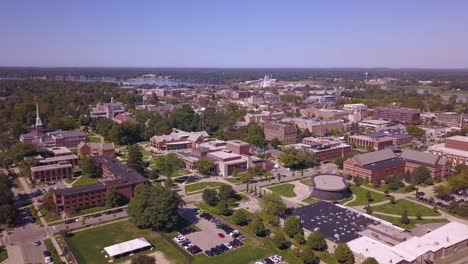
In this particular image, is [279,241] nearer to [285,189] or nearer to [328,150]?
[285,189]

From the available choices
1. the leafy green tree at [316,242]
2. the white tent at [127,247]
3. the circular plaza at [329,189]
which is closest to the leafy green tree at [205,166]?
the circular plaza at [329,189]

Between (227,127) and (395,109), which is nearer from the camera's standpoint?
(227,127)

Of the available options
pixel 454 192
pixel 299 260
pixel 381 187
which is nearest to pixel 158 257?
pixel 299 260

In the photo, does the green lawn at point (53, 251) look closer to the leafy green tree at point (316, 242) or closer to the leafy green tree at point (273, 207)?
the leafy green tree at point (273, 207)

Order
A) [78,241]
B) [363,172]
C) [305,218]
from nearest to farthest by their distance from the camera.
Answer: [78,241] → [305,218] → [363,172]

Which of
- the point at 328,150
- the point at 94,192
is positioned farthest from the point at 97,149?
the point at 328,150

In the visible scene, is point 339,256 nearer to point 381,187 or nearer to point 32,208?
point 381,187

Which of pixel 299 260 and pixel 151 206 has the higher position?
pixel 151 206

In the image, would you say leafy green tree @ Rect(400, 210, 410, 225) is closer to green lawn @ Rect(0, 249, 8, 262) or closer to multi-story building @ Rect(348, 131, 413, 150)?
multi-story building @ Rect(348, 131, 413, 150)
